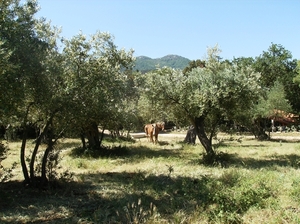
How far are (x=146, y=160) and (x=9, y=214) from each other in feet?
28.9

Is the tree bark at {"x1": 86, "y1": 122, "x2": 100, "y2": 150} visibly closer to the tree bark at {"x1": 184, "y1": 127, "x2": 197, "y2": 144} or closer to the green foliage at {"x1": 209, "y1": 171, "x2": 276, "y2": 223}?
the tree bark at {"x1": 184, "y1": 127, "x2": 197, "y2": 144}

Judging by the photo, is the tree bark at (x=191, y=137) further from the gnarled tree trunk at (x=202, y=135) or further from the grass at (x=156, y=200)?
the grass at (x=156, y=200)

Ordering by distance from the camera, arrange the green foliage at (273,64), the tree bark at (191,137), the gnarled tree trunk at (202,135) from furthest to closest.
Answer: the green foliage at (273,64), the tree bark at (191,137), the gnarled tree trunk at (202,135)

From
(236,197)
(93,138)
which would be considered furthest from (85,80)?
(93,138)

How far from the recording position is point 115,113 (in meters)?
16.8

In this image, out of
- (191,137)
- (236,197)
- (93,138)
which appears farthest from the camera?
(191,137)

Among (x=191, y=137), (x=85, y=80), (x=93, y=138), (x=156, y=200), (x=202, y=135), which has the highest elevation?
(x=85, y=80)

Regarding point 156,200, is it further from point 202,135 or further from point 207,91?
point 202,135

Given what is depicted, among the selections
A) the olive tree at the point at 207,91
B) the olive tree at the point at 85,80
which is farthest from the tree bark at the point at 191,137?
the olive tree at the point at 85,80

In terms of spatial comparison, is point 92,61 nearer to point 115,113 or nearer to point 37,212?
point 37,212

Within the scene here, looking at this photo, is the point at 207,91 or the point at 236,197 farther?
the point at 207,91

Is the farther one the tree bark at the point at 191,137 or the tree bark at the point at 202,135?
the tree bark at the point at 191,137

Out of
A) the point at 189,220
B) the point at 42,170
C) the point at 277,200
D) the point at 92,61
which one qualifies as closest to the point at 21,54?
the point at 92,61

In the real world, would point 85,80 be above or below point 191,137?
above
